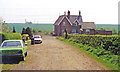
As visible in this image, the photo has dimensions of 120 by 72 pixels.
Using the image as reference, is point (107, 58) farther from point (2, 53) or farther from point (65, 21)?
point (65, 21)

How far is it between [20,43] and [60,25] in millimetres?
52777

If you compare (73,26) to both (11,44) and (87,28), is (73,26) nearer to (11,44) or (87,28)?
(87,28)

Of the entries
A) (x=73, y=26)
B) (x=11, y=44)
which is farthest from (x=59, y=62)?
(x=73, y=26)

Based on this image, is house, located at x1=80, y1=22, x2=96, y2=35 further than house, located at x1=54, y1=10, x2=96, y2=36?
Yes

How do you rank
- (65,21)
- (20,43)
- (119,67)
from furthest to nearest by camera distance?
(65,21) < (20,43) < (119,67)

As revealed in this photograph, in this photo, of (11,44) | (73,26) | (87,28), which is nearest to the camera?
(11,44)

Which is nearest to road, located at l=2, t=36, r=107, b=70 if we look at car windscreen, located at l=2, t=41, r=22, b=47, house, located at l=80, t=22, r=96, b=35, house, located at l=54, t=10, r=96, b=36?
car windscreen, located at l=2, t=41, r=22, b=47

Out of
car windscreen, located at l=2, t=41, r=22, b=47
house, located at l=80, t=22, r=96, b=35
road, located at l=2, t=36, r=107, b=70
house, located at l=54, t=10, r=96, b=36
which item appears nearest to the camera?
road, located at l=2, t=36, r=107, b=70

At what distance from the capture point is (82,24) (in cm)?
6675

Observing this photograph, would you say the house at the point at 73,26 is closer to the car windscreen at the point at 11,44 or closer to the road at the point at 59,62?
the road at the point at 59,62

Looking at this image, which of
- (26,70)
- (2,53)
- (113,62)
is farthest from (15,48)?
(113,62)

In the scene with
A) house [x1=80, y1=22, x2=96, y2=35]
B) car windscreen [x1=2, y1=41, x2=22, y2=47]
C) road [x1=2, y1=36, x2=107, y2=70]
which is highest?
house [x1=80, y1=22, x2=96, y2=35]

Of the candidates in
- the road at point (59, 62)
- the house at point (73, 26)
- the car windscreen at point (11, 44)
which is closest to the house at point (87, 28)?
the house at point (73, 26)

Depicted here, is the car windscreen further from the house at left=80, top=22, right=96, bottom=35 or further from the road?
the house at left=80, top=22, right=96, bottom=35
